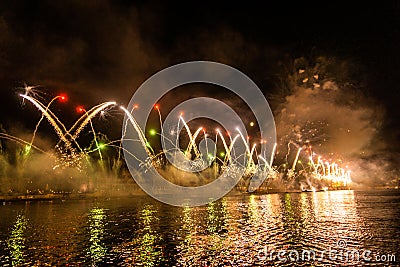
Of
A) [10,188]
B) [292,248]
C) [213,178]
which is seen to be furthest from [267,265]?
[213,178]

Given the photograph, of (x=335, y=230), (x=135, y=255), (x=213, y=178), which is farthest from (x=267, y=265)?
(x=213, y=178)

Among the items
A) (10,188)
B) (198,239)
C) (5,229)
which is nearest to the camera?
(198,239)

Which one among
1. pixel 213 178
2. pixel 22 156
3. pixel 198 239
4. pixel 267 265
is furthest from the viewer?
pixel 213 178

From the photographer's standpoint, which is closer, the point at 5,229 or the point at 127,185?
the point at 5,229

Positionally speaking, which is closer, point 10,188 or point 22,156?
point 10,188

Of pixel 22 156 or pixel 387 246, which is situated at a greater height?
pixel 22 156

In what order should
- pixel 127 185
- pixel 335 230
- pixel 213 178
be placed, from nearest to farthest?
pixel 335 230 < pixel 127 185 < pixel 213 178

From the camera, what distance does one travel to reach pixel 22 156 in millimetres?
54969

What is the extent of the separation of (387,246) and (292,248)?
4.12 metres

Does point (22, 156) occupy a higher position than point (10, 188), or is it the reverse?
point (22, 156)

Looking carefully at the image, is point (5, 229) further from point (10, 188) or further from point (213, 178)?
point (213, 178)

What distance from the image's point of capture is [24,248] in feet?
48.0

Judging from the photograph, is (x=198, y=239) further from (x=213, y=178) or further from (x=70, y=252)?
(x=213, y=178)

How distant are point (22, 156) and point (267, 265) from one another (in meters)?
53.7
